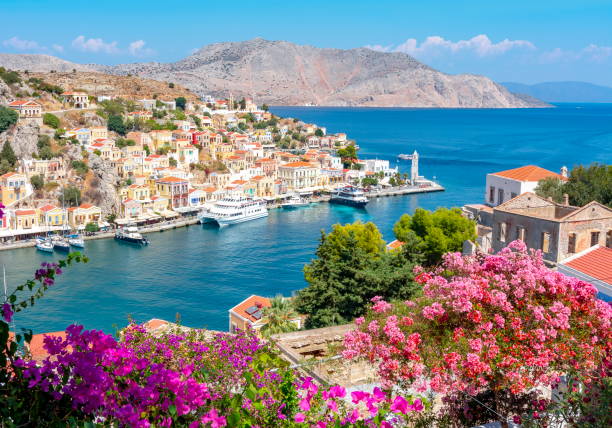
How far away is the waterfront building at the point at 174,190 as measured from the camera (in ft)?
106

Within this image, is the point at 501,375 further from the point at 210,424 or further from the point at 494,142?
the point at 494,142

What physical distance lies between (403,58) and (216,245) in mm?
171553

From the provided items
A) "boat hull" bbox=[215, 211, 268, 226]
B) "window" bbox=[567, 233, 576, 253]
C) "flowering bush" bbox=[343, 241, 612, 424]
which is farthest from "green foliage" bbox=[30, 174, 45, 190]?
"flowering bush" bbox=[343, 241, 612, 424]

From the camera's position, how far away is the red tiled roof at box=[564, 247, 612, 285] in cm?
630

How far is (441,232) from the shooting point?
1395 cm

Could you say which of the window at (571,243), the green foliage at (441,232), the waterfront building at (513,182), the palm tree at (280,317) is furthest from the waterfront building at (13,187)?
the window at (571,243)

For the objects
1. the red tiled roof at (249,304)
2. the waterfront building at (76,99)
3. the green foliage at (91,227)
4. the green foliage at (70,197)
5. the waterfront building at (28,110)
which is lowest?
the green foliage at (91,227)

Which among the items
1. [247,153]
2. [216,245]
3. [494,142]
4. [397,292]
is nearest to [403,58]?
[494,142]

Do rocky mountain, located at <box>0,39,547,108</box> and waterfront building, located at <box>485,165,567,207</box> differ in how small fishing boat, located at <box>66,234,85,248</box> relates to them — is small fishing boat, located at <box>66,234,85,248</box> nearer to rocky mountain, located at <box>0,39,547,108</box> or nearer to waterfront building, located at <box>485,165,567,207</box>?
waterfront building, located at <box>485,165,567,207</box>

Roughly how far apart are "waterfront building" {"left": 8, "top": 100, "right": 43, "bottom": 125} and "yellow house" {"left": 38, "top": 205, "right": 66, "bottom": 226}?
1006cm

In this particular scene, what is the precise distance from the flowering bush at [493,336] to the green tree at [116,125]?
39189 mm

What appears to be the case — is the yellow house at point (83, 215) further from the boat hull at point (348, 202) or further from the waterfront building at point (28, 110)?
the boat hull at point (348, 202)

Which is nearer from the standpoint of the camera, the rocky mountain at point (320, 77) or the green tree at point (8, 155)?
the green tree at point (8, 155)

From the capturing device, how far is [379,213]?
32344 mm
